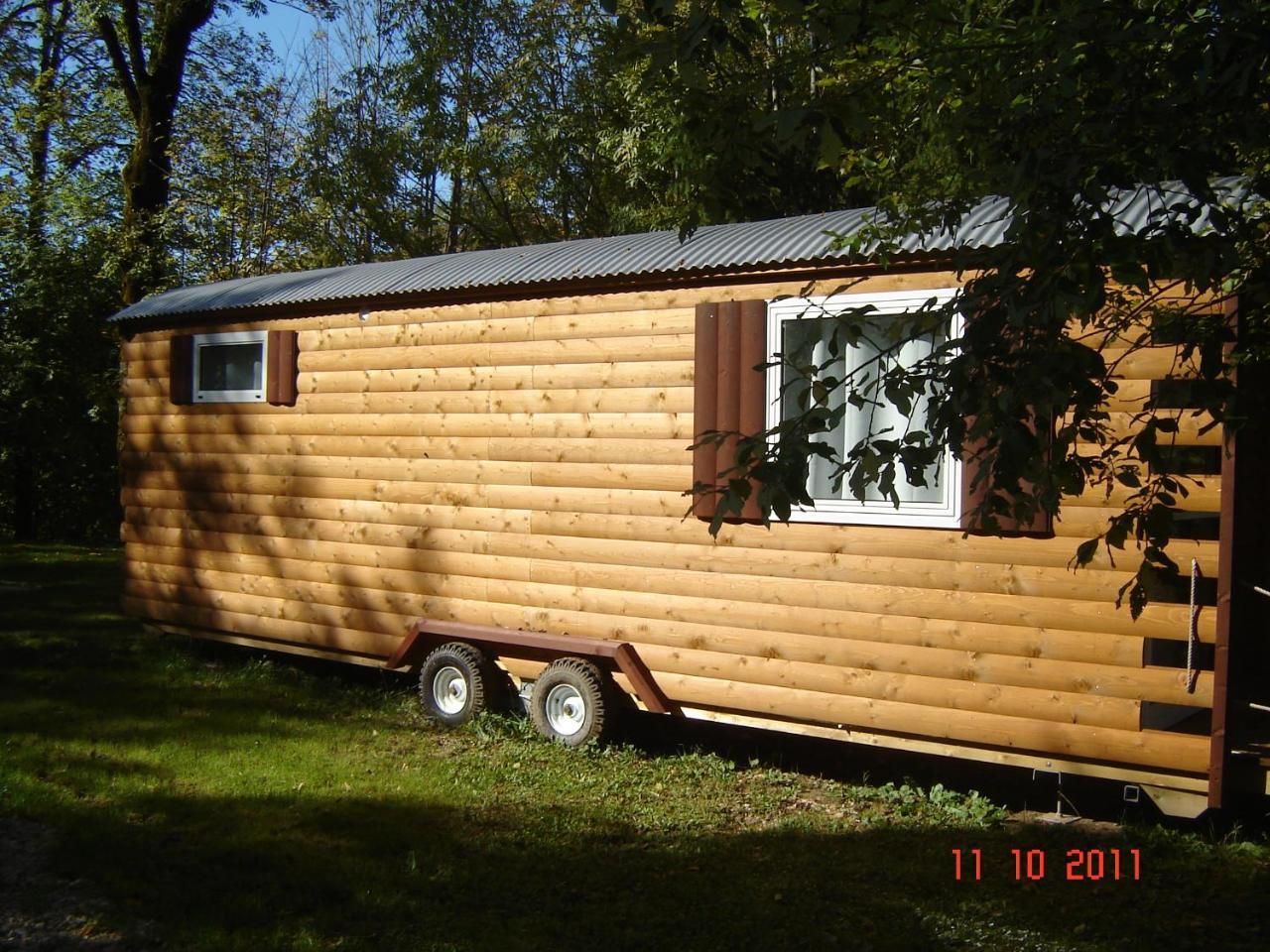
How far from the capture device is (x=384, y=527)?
814cm

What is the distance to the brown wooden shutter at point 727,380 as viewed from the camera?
20.7ft

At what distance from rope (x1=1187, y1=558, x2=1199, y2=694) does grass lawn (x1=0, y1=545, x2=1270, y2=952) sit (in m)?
0.83

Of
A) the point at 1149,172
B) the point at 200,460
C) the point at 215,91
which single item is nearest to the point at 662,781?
the point at 1149,172

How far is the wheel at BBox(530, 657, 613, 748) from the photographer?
687cm

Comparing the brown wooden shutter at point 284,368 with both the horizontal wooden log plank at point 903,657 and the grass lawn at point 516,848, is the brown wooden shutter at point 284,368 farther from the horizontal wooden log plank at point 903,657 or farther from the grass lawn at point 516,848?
the horizontal wooden log plank at point 903,657

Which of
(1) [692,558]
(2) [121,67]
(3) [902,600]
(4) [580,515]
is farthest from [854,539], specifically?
(2) [121,67]

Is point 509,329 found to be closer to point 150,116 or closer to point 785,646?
point 785,646

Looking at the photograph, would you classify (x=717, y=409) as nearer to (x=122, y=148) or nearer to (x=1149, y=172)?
(x=1149, y=172)

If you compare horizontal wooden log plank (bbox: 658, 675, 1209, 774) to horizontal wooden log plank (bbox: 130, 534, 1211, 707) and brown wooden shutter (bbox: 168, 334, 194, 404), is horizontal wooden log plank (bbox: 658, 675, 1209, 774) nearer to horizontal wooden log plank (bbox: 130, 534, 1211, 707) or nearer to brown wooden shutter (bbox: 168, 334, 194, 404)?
horizontal wooden log plank (bbox: 130, 534, 1211, 707)

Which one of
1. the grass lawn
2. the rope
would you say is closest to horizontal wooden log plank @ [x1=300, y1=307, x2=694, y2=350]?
the grass lawn

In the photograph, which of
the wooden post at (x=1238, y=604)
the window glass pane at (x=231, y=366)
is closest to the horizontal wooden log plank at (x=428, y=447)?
the window glass pane at (x=231, y=366)

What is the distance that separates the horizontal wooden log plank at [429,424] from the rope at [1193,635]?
2.70 metres

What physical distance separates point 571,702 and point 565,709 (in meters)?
0.07

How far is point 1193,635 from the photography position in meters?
5.04
